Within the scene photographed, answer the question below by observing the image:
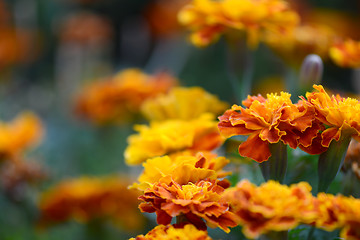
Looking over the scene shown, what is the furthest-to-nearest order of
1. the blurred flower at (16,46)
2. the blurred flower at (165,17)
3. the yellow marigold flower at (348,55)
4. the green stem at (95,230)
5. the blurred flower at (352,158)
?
the blurred flower at (165,17) → the blurred flower at (16,46) → the green stem at (95,230) → the yellow marigold flower at (348,55) → the blurred flower at (352,158)

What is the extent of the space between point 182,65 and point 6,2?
1.25m

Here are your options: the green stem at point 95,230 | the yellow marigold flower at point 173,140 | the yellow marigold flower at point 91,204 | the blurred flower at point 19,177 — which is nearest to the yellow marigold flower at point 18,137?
the blurred flower at point 19,177

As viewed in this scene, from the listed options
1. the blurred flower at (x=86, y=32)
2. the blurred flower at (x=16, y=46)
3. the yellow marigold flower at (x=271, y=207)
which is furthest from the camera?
the blurred flower at (x=16, y=46)

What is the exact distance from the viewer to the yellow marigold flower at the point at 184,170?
0.52m

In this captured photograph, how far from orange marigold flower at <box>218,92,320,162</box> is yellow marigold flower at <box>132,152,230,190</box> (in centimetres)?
4

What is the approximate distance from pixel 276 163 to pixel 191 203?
13 centimetres

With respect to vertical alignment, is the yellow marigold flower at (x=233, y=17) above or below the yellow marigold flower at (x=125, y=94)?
above

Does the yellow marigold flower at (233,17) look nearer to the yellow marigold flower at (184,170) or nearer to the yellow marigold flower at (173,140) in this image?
the yellow marigold flower at (173,140)

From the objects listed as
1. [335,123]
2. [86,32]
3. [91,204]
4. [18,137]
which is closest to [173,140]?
[335,123]

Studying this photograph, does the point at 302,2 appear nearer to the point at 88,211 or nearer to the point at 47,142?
the point at 47,142

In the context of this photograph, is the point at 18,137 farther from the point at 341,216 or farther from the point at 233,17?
the point at 341,216

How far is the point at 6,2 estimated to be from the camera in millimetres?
2768

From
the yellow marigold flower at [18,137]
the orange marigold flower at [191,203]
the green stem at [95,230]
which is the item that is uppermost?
the orange marigold flower at [191,203]

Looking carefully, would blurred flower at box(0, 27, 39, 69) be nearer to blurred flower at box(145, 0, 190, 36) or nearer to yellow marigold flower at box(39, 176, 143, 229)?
A: blurred flower at box(145, 0, 190, 36)
